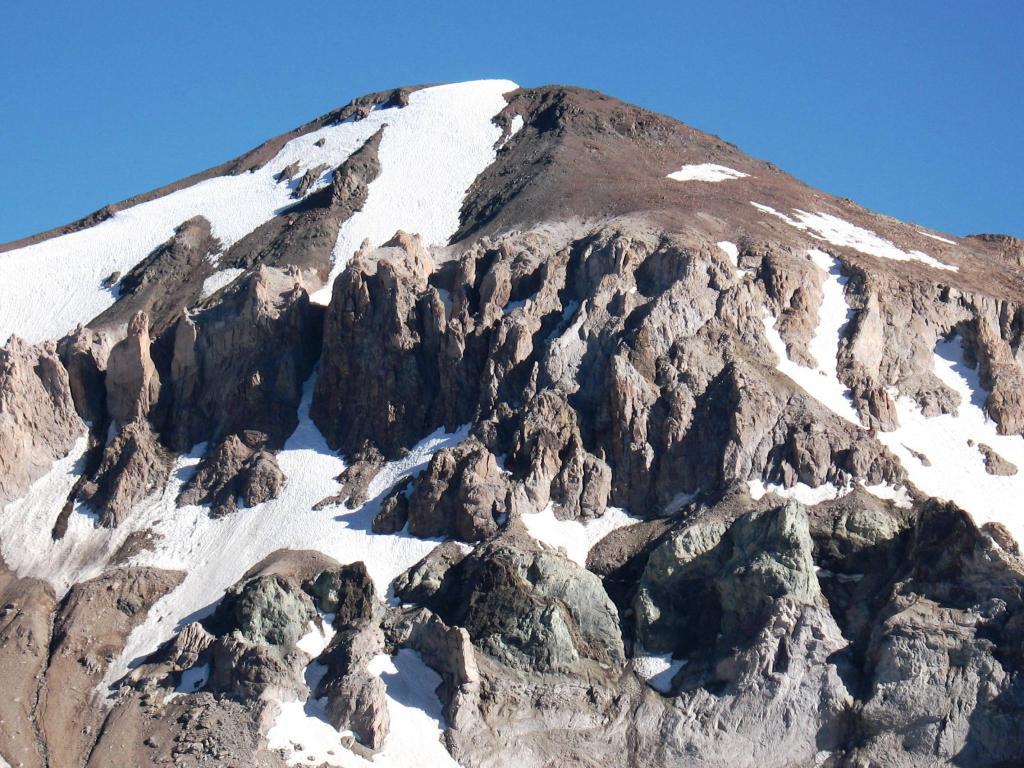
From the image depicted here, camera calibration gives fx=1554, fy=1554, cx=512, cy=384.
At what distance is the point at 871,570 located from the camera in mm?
73938

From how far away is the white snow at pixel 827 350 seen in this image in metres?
→ 84.0

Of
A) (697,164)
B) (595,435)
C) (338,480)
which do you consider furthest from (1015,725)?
(697,164)

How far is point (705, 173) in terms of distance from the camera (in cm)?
11581

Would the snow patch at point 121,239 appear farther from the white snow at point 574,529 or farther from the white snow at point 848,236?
the white snow at point 574,529

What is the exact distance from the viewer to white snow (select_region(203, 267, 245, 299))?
10769 centimetres

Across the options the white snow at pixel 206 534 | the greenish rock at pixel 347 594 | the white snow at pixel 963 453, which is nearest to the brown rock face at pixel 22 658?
the white snow at pixel 206 534

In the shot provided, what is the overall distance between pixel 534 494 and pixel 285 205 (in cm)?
4888

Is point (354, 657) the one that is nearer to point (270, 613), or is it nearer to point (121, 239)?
point (270, 613)

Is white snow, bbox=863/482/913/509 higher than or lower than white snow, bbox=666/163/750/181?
lower

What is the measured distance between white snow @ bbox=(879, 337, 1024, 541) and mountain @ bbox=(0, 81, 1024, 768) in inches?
8.8

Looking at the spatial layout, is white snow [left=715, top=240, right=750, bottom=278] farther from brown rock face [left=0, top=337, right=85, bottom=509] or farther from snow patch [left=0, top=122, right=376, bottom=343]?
brown rock face [left=0, top=337, right=85, bottom=509]

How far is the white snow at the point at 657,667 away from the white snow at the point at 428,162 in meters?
36.9

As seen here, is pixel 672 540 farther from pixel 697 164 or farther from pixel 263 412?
pixel 697 164

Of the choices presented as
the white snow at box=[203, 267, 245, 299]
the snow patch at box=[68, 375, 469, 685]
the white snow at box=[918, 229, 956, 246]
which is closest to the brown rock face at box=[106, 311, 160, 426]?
the snow patch at box=[68, 375, 469, 685]
